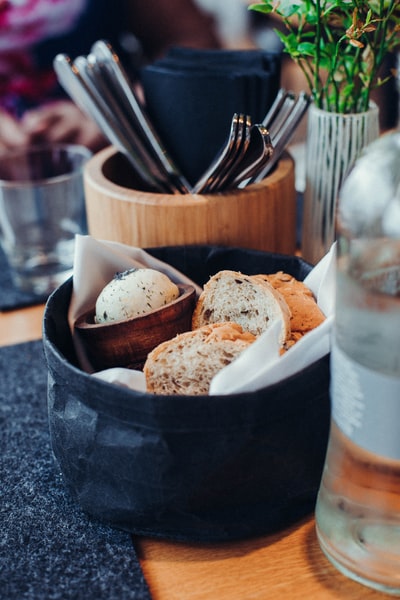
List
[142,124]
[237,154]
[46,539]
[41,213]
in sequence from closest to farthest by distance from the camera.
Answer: [46,539] → [237,154] → [142,124] → [41,213]

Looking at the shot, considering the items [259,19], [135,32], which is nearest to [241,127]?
[135,32]

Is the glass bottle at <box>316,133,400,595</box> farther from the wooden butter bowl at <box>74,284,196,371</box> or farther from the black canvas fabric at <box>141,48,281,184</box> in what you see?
the black canvas fabric at <box>141,48,281,184</box>

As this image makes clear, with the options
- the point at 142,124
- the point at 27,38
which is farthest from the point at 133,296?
the point at 27,38

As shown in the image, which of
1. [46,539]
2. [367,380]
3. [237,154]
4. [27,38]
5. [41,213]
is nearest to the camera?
[367,380]

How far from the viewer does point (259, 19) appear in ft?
4.85

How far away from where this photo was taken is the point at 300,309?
0.55 meters

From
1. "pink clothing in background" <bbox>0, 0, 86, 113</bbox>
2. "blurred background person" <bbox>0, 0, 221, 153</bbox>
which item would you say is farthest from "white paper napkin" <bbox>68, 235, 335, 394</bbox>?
"pink clothing in background" <bbox>0, 0, 86, 113</bbox>

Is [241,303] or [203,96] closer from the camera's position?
[241,303]

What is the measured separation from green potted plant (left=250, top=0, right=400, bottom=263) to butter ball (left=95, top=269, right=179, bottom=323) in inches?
8.6

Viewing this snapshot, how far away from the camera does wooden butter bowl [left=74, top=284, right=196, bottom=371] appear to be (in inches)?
21.4

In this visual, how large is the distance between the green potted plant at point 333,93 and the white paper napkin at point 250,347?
0.16 metres

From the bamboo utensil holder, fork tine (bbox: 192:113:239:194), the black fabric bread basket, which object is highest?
fork tine (bbox: 192:113:239:194)

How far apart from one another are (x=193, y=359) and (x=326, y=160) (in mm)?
305

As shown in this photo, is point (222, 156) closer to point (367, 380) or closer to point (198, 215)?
point (198, 215)
